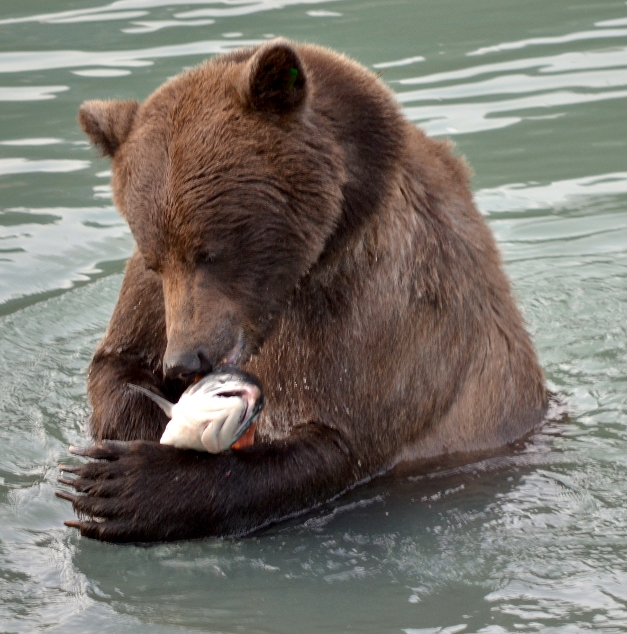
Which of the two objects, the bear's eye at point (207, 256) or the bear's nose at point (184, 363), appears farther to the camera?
the bear's eye at point (207, 256)

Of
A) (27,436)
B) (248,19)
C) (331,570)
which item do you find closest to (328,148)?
(331,570)

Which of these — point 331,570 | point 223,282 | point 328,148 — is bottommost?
point 331,570

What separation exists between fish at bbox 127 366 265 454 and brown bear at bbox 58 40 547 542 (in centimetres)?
10

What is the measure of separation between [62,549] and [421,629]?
5.53 ft

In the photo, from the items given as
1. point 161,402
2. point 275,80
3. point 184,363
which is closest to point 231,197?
point 275,80

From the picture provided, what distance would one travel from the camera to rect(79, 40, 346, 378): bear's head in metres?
5.11

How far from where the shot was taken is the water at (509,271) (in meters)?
5.16

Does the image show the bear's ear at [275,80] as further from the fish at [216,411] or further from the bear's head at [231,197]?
the fish at [216,411]

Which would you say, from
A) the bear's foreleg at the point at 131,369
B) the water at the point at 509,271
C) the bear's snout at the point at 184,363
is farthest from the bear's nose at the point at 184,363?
the bear's foreleg at the point at 131,369

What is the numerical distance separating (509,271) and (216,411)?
13.4ft

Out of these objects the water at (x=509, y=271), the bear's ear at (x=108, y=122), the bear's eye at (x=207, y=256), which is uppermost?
the bear's ear at (x=108, y=122)

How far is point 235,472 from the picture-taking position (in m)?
5.62

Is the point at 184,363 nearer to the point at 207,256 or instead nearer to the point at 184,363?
the point at 184,363

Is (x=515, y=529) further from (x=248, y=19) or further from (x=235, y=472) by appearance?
(x=248, y=19)
